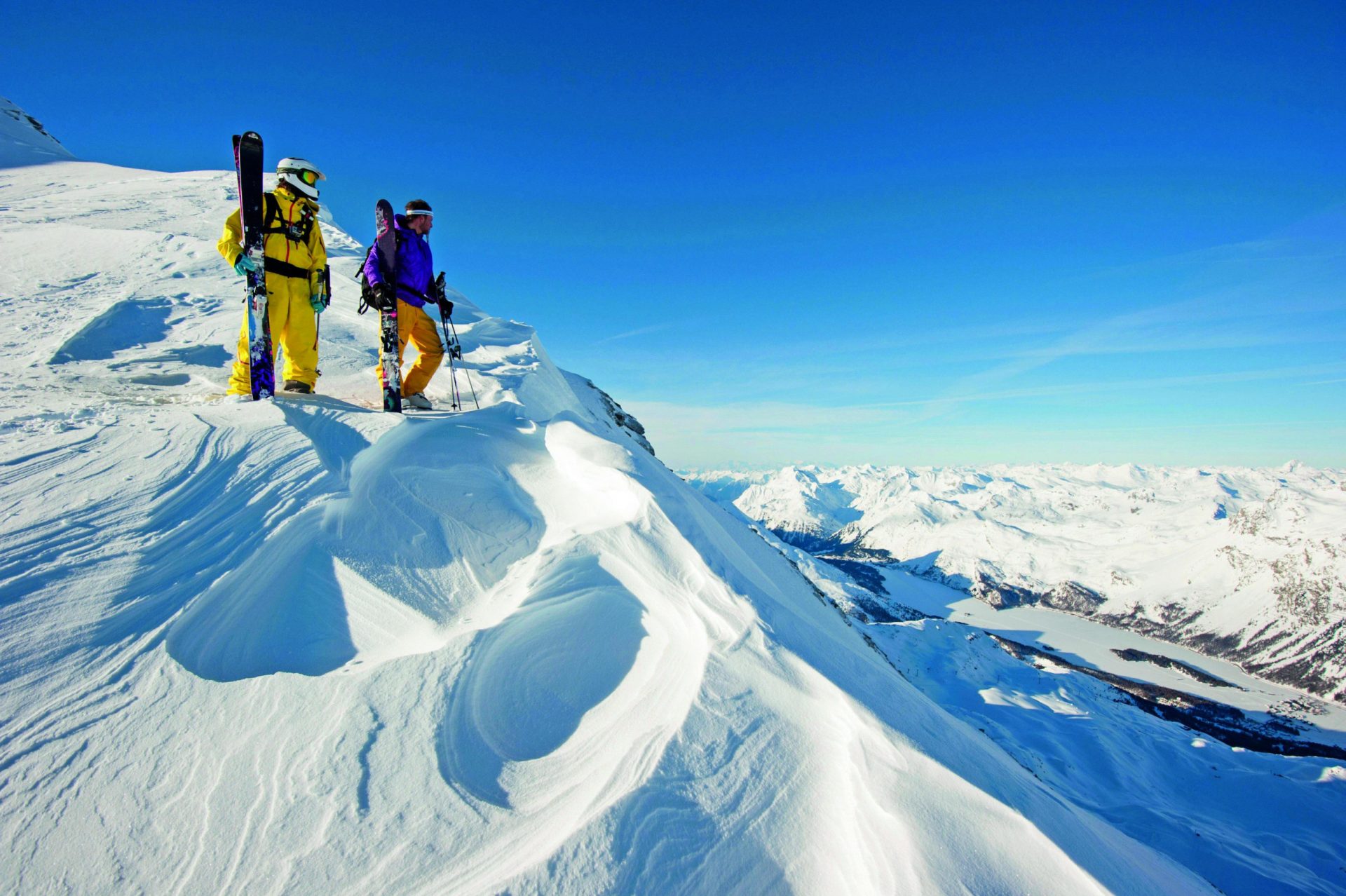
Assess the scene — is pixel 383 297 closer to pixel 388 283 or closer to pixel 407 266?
pixel 388 283

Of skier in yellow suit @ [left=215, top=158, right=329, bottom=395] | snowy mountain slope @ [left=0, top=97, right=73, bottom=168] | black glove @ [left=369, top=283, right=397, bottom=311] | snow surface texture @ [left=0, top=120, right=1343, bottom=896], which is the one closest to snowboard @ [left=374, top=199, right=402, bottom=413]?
black glove @ [left=369, top=283, right=397, bottom=311]

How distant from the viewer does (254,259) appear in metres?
6.77

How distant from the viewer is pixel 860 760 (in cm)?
324

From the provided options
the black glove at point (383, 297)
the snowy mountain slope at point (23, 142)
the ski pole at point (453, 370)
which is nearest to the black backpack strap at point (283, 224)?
the black glove at point (383, 297)

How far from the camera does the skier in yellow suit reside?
6.91 m

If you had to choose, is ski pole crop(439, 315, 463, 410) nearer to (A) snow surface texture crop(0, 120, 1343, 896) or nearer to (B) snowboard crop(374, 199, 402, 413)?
(B) snowboard crop(374, 199, 402, 413)

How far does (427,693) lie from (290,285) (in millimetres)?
6605

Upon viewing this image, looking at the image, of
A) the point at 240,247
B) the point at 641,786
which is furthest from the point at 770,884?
the point at 240,247

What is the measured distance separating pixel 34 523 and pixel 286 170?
5720mm

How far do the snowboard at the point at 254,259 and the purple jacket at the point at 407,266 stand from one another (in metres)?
1.32

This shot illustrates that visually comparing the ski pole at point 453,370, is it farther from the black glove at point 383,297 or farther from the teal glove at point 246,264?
the teal glove at point 246,264

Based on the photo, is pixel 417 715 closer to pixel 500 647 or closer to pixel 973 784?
pixel 500 647

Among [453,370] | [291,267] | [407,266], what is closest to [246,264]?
[291,267]

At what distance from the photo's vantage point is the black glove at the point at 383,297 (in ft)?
25.6
